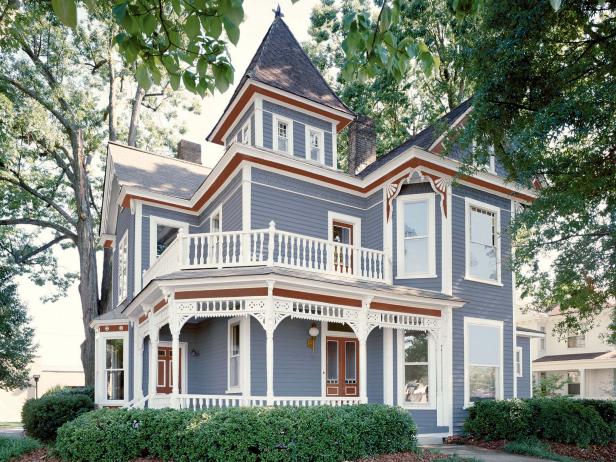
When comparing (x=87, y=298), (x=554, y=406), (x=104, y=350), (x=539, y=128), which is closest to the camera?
(x=539, y=128)

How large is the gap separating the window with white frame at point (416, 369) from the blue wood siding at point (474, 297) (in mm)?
682

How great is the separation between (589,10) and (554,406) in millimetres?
8763

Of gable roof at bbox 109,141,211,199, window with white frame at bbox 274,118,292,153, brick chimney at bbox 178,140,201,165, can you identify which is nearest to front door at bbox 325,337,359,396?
window with white frame at bbox 274,118,292,153

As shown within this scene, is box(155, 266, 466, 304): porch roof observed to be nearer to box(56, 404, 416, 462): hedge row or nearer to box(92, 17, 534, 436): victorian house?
box(92, 17, 534, 436): victorian house

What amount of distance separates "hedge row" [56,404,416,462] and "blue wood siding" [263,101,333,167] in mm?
7512

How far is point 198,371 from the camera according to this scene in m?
15.9

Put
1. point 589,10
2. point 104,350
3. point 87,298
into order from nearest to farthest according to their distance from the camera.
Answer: point 589,10 < point 104,350 < point 87,298

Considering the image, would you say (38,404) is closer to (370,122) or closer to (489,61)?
(370,122)

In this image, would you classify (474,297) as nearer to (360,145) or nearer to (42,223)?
(360,145)

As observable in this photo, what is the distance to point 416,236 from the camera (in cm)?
1465

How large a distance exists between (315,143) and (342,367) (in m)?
6.26

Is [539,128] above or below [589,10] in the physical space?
below

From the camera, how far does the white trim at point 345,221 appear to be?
15195 mm

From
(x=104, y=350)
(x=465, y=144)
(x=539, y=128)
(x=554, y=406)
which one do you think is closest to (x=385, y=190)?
(x=465, y=144)
